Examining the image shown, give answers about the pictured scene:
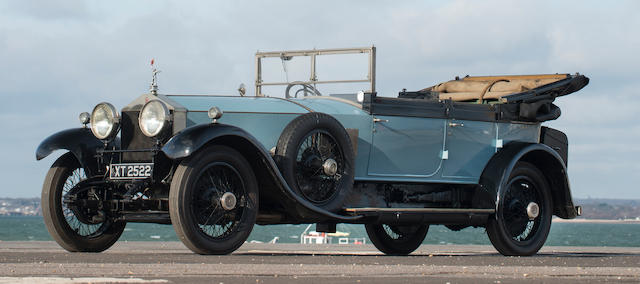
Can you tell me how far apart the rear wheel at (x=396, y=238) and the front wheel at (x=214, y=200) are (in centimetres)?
365

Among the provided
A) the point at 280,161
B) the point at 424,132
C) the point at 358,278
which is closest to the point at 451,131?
the point at 424,132

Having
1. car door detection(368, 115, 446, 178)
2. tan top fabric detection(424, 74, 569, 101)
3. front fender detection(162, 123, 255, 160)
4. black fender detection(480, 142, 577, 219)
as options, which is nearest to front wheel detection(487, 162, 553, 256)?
black fender detection(480, 142, 577, 219)

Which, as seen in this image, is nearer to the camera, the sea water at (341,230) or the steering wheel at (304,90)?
the steering wheel at (304,90)

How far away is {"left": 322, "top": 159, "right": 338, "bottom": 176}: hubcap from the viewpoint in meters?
10.8

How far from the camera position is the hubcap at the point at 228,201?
9664 millimetres

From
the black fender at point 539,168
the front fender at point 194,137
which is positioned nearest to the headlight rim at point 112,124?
the front fender at point 194,137

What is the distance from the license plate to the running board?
2.27 metres

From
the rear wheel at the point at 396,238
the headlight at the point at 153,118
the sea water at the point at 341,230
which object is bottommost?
the sea water at the point at 341,230

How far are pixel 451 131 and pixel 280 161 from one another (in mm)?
2716

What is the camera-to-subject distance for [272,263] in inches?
337

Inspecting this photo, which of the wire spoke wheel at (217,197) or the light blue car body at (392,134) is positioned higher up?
the light blue car body at (392,134)

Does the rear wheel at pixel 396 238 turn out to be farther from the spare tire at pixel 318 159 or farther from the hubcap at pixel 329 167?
the hubcap at pixel 329 167

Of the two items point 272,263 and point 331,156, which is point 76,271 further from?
point 331,156

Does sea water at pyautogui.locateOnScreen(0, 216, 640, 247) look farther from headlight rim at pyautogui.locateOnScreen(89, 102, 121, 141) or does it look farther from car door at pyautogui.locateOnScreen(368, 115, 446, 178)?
headlight rim at pyautogui.locateOnScreen(89, 102, 121, 141)
